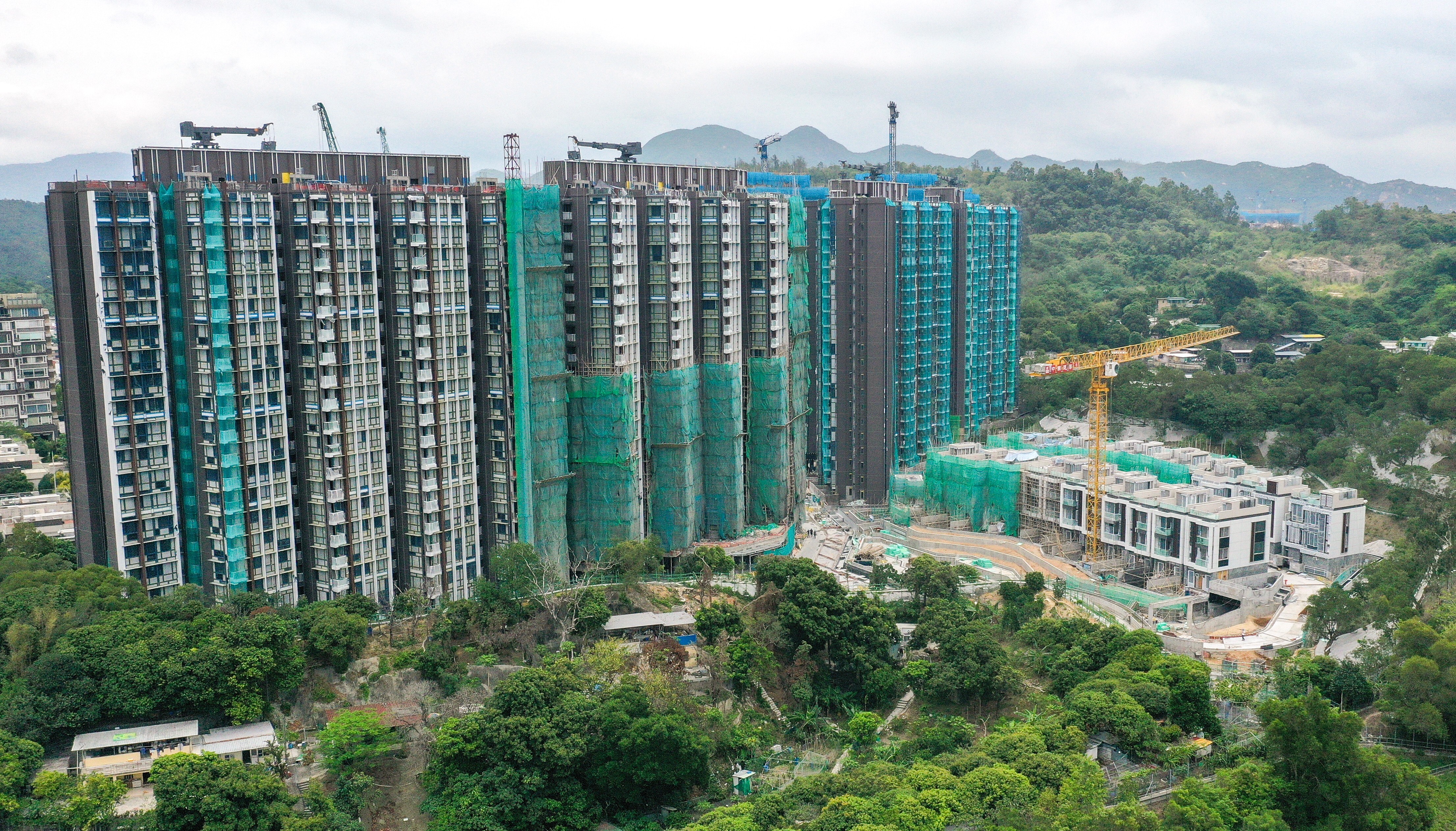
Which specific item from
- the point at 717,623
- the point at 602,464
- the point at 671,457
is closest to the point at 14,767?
the point at 717,623

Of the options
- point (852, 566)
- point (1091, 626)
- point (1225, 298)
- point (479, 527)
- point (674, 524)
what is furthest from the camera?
point (1225, 298)

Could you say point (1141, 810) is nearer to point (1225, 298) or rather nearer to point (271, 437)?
point (271, 437)

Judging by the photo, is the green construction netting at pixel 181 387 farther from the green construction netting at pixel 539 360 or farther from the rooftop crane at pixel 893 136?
the rooftop crane at pixel 893 136

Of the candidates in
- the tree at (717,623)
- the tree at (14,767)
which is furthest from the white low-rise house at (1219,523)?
the tree at (14,767)

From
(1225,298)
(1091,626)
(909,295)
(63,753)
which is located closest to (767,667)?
(1091,626)

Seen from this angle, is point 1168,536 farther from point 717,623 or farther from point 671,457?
point 717,623

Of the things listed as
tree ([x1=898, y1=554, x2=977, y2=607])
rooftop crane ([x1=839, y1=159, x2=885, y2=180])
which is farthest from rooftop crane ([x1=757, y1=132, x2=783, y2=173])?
tree ([x1=898, y1=554, x2=977, y2=607])

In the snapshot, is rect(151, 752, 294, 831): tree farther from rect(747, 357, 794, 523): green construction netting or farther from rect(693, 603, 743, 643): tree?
rect(747, 357, 794, 523): green construction netting
